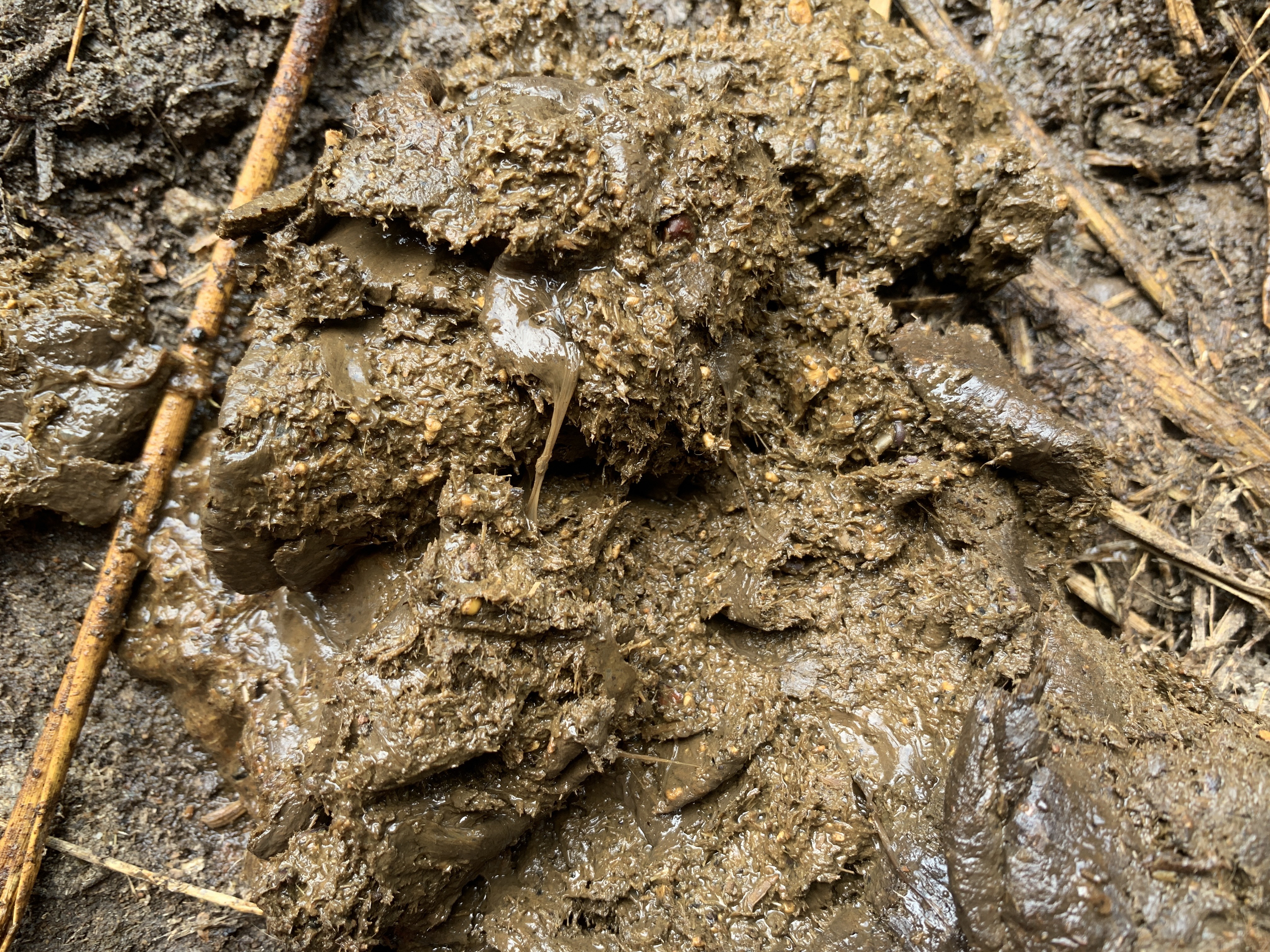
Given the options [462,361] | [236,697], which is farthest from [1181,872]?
[236,697]

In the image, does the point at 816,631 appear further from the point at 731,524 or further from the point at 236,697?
the point at 236,697

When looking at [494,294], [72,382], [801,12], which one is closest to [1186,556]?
[801,12]

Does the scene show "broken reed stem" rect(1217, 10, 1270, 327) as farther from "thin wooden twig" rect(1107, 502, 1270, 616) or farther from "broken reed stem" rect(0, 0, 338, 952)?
"broken reed stem" rect(0, 0, 338, 952)

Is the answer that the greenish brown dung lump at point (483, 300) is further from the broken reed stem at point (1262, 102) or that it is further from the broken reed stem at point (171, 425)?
the broken reed stem at point (1262, 102)

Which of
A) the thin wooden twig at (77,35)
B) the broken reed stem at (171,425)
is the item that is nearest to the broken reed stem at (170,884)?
the broken reed stem at (171,425)

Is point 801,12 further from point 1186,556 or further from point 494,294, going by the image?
point 1186,556

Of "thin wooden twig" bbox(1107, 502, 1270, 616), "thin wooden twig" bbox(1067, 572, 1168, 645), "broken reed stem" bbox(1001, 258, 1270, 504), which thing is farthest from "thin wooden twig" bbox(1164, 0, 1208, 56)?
"thin wooden twig" bbox(1067, 572, 1168, 645)
